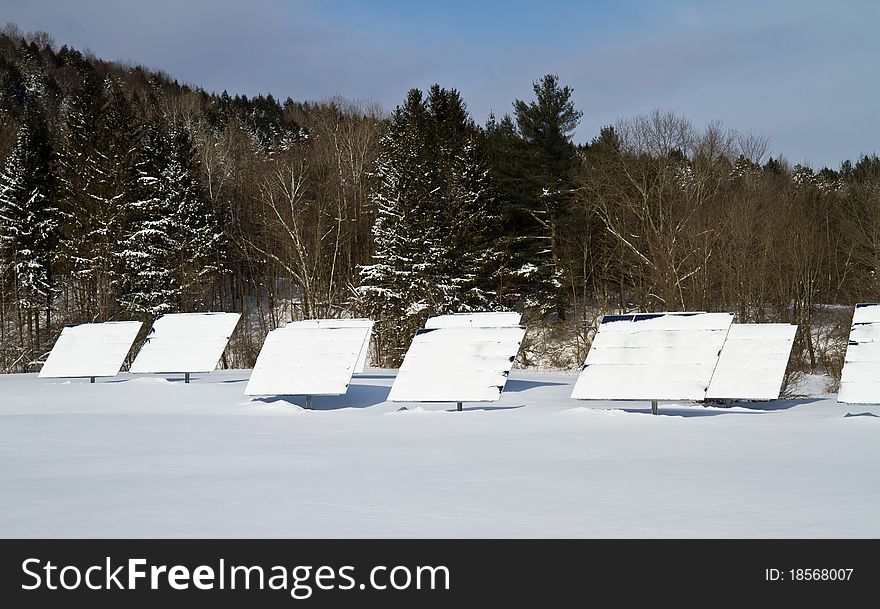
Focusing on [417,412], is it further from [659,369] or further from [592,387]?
[659,369]

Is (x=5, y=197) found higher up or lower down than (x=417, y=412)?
higher up

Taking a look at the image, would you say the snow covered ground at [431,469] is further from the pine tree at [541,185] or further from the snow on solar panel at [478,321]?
the pine tree at [541,185]

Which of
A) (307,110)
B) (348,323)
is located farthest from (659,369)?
(307,110)

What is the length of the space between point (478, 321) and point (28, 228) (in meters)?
36.8

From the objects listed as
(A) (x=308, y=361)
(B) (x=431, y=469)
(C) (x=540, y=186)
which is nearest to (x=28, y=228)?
(C) (x=540, y=186)

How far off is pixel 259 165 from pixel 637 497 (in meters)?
59.0

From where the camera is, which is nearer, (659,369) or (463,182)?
(659,369)

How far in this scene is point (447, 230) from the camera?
137 feet

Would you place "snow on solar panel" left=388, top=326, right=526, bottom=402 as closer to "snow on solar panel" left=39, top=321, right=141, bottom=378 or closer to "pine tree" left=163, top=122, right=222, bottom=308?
"snow on solar panel" left=39, top=321, right=141, bottom=378

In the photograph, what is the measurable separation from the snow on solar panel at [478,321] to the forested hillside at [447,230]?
64.6 ft

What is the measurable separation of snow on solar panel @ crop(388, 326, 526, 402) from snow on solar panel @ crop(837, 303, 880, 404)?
532 cm

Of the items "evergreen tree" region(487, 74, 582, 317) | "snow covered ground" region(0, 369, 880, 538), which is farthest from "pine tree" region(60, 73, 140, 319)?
"snow covered ground" region(0, 369, 880, 538)

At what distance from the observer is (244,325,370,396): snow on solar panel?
16.0 meters

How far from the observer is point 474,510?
7207 mm
